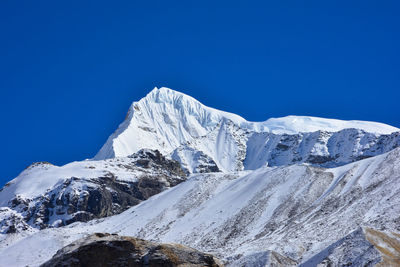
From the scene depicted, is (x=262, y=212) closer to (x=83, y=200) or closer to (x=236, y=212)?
(x=236, y=212)

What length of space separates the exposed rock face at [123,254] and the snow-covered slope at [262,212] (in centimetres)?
2877

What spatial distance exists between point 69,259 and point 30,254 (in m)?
67.4

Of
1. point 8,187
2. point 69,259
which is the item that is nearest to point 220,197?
point 8,187

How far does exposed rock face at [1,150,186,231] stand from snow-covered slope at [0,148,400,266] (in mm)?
24463

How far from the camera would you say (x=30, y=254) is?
106 m

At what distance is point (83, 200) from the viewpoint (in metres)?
166

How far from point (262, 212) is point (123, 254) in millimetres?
71203

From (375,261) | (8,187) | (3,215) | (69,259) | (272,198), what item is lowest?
(375,261)

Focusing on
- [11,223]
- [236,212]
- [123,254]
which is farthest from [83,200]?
[123,254]

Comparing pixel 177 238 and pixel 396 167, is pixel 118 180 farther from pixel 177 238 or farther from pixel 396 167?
pixel 396 167

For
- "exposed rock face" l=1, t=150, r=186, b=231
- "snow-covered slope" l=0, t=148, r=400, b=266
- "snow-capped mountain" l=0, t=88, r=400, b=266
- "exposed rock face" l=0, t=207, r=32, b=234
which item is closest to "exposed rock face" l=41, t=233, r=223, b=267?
"snow-capped mountain" l=0, t=88, r=400, b=266

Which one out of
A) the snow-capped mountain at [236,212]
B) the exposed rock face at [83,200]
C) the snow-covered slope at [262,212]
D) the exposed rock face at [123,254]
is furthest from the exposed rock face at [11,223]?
the exposed rock face at [123,254]

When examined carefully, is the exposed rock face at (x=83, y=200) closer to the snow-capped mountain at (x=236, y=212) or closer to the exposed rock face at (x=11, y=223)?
the snow-capped mountain at (x=236, y=212)

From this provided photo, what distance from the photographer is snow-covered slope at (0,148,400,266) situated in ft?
277
